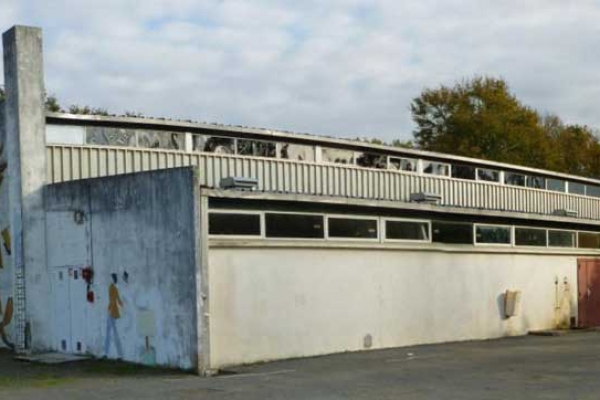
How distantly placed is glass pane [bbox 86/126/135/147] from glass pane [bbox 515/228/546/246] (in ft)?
38.3

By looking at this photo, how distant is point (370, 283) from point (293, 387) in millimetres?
6771

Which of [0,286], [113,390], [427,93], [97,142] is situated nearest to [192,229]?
[113,390]

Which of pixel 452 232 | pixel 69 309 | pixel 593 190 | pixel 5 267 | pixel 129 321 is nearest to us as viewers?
pixel 129 321

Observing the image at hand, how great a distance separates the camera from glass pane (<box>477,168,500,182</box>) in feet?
104

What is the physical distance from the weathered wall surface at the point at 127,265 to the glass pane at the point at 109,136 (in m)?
1.46

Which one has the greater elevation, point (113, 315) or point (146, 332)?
point (113, 315)

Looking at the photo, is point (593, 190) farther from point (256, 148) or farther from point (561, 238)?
point (256, 148)

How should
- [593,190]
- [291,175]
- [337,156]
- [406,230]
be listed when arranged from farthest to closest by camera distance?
[593,190]
[337,156]
[291,175]
[406,230]

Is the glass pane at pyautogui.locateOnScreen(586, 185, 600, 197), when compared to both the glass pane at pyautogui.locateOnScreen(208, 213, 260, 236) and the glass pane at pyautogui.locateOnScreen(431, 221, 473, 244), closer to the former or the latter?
the glass pane at pyautogui.locateOnScreen(431, 221, 473, 244)

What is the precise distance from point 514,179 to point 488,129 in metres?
22.9

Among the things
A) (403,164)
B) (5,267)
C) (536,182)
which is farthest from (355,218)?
(536,182)

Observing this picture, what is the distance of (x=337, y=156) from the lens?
87.4 ft

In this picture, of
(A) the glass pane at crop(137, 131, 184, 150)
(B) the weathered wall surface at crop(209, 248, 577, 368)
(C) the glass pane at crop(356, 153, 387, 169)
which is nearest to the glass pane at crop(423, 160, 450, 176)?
(C) the glass pane at crop(356, 153, 387, 169)

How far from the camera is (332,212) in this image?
66.1ft
